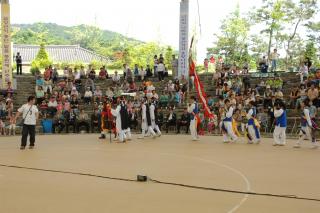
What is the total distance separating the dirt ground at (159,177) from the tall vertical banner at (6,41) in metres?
8.97

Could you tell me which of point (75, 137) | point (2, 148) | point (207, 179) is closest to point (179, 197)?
point (207, 179)

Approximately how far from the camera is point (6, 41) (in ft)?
76.9

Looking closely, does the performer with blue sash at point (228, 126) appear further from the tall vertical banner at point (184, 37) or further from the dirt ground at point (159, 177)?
the tall vertical banner at point (184, 37)

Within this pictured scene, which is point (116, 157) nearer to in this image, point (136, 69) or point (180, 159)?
point (180, 159)

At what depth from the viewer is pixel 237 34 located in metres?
32.5

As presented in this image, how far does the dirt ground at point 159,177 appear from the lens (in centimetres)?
701

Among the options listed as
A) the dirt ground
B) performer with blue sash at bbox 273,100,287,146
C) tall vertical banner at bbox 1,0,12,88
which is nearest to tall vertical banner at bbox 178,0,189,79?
tall vertical banner at bbox 1,0,12,88

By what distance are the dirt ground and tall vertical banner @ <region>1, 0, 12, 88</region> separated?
8.97 meters

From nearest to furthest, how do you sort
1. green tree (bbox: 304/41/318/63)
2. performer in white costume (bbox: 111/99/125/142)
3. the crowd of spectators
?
performer in white costume (bbox: 111/99/125/142), the crowd of spectators, green tree (bbox: 304/41/318/63)

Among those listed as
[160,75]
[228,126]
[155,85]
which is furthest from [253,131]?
[160,75]

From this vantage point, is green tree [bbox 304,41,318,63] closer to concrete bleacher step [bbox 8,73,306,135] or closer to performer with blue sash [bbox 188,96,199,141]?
concrete bleacher step [bbox 8,73,306,135]

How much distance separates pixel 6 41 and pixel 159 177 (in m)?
16.6

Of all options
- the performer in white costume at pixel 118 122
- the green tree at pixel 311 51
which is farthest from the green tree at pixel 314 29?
the performer in white costume at pixel 118 122

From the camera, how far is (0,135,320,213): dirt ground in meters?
7.01
